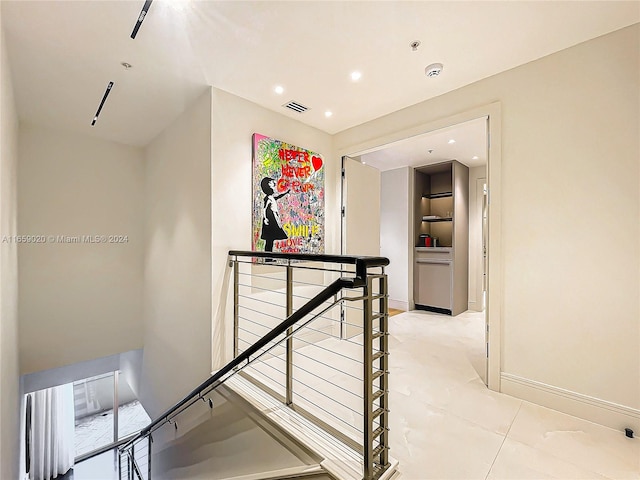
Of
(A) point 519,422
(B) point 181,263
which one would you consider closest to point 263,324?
(B) point 181,263

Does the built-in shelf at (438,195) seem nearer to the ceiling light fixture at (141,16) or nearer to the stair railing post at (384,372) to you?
the stair railing post at (384,372)

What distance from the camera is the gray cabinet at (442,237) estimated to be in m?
4.86

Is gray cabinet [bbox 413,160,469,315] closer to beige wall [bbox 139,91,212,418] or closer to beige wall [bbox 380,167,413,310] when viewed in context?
beige wall [bbox 380,167,413,310]

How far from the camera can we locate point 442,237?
5555 millimetres

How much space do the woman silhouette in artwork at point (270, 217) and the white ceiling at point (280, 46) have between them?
82 cm

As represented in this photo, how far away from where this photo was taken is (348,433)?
5.33 ft

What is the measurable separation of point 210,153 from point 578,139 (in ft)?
9.26

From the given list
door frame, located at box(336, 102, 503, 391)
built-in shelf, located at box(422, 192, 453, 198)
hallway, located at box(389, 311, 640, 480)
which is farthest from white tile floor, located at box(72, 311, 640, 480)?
built-in shelf, located at box(422, 192, 453, 198)

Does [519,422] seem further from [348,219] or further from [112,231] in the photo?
[112,231]

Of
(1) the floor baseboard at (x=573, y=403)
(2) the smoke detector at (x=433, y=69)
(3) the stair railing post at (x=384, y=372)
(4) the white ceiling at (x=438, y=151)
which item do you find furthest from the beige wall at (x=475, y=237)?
(3) the stair railing post at (x=384, y=372)

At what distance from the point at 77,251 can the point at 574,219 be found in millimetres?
5256

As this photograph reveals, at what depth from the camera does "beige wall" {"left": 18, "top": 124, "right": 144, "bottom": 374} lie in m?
3.42

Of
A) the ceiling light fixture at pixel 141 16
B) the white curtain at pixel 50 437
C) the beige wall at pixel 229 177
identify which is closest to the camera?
the ceiling light fixture at pixel 141 16

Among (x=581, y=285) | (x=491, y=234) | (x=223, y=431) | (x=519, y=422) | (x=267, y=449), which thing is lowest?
(x=223, y=431)
